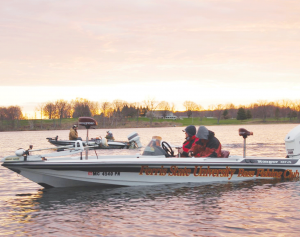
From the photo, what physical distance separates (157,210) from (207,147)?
3.47 meters

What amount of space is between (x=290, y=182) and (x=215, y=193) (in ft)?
9.68

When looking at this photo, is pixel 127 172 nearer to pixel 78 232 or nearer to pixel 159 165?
pixel 159 165

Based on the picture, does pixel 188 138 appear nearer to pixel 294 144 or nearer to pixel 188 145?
pixel 188 145

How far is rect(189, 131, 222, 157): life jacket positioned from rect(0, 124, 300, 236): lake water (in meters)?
0.99

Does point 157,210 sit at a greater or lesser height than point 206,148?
lesser

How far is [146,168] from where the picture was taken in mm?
11016

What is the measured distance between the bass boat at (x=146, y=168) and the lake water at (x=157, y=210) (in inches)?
9.7

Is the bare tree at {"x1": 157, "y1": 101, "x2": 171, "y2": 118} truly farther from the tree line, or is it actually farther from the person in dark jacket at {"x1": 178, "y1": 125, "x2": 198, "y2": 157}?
the person in dark jacket at {"x1": 178, "y1": 125, "x2": 198, "y2": 157}

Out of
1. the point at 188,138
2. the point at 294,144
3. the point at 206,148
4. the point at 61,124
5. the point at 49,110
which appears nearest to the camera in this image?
the point at 206,148

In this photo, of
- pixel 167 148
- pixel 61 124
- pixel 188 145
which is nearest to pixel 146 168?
pixel 167 148

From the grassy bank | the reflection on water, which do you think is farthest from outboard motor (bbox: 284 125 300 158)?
the grassy bank

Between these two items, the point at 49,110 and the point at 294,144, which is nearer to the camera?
the point at 294,144

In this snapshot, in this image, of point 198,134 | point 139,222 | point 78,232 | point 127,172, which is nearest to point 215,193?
point 198,134

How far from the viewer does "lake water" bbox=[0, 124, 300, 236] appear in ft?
Result: 24.7
